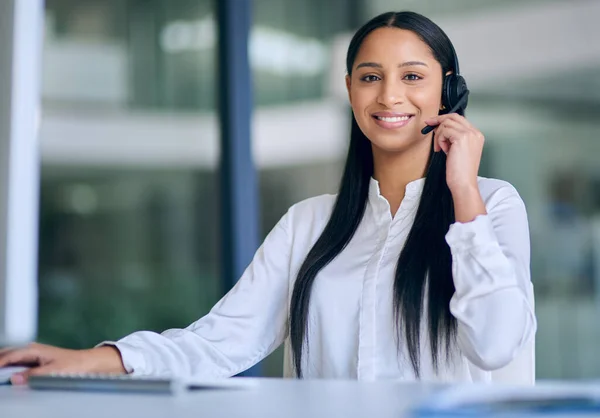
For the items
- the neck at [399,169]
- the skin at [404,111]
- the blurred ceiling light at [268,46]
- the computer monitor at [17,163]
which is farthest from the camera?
the blurred ceiling light at [268,46]

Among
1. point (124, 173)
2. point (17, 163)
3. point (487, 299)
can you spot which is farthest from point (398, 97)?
point (124, 173)

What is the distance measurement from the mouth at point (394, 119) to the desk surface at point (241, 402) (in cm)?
78

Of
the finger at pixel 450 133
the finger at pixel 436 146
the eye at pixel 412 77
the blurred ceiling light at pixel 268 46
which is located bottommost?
the finger at pixel 436 146

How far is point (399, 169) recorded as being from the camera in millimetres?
1900

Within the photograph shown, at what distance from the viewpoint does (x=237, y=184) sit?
3.64 m

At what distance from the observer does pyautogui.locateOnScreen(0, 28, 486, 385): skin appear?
1659 millimetres

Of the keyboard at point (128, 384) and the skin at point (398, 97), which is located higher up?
the skin at point (398, 97)

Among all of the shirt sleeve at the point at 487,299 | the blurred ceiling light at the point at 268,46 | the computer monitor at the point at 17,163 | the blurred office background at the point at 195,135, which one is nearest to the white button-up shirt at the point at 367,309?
the shirt sleeve at the point at 487,299

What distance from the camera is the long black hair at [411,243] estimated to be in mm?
1667

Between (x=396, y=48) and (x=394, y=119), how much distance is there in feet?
0.51

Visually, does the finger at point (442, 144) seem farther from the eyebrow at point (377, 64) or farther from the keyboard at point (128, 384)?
the keyboard at point (128, 384)

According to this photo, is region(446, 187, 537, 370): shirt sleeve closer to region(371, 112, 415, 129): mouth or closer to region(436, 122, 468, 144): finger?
region(436, 122, 468, 144): finger

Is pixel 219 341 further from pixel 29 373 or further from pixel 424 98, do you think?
pixel 424 98

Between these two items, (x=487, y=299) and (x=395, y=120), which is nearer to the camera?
(x=487, y=299)
